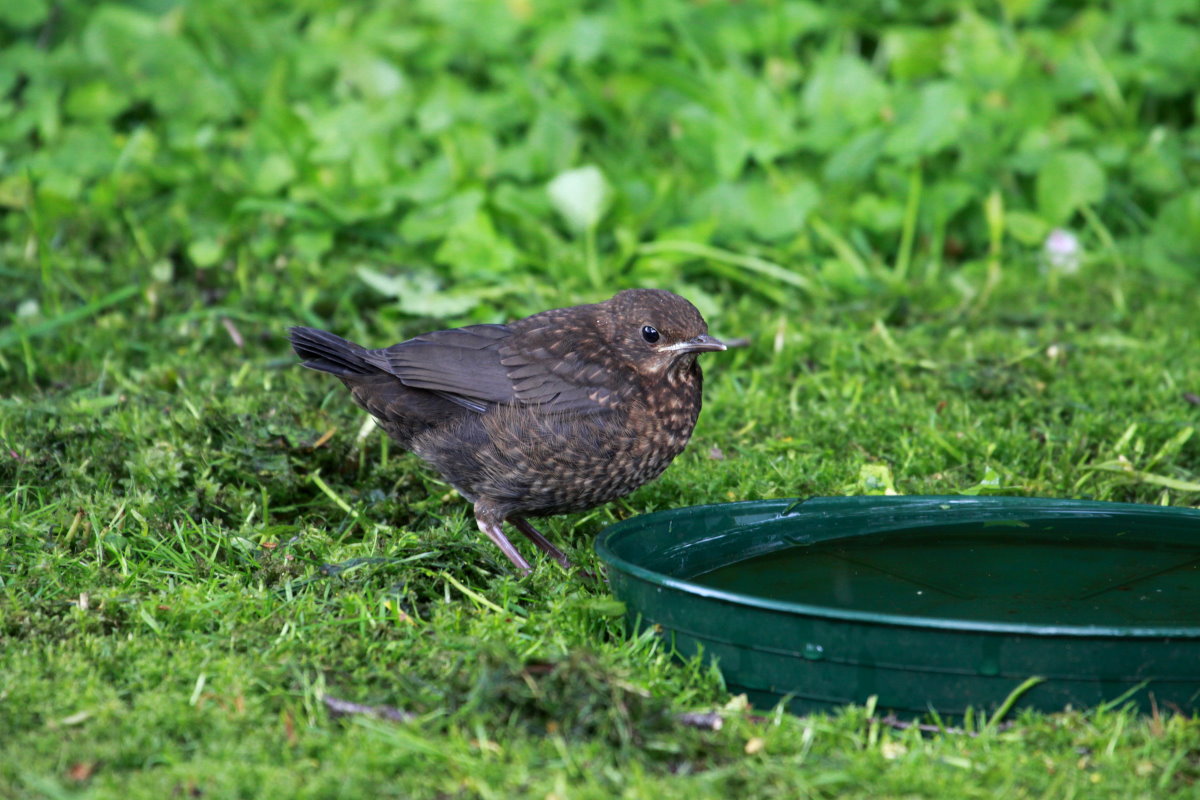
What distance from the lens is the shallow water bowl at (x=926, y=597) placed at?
2.74 meters

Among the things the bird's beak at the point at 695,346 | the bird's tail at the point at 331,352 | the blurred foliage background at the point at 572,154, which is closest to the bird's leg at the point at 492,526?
the bird's tail at the point at 331,352

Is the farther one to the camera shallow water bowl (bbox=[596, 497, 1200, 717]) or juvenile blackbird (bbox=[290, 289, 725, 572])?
juvenile blackbird (bbox=[290, 289, 725, 572])

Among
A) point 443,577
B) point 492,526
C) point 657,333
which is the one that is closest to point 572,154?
point 657,333

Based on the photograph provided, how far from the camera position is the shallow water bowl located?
2.74 m

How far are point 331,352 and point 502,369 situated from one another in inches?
21.2

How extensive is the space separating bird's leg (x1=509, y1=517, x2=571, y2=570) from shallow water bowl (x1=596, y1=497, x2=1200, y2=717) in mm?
528

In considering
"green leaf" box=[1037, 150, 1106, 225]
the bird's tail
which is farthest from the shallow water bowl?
"green leaf" box=[1037, 150, 1106, 225]

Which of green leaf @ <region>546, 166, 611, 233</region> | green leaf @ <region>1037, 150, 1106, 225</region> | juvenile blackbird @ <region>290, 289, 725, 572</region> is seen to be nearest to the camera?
juvenile blackbird @ <region>290, 289, 725, 572</region>

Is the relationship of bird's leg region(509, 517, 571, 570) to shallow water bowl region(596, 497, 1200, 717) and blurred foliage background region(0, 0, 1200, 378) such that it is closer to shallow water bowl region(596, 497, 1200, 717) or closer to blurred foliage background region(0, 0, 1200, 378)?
shallow water bowl region(596, 497, 1200, 717)

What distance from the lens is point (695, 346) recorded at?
3.93 m

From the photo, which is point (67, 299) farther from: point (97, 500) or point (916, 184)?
point (916, 184)

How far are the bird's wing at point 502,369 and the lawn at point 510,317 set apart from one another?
17.6 inches

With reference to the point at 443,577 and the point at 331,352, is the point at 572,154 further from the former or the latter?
the point at 443,577

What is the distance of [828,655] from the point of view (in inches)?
111
